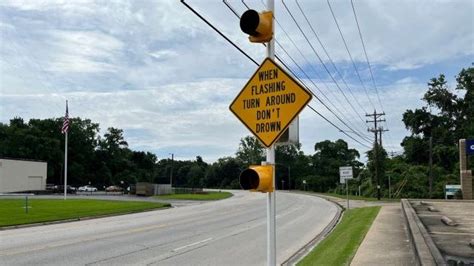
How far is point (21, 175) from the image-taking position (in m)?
83.9

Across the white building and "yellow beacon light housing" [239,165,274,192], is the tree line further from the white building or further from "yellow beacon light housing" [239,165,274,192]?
"yellow beacon light housing" [239,165,274,192]

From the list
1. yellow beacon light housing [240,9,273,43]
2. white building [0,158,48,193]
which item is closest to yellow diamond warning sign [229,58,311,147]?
yellow beacon light housing [240,9,273,43]

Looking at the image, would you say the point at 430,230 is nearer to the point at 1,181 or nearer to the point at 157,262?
the point at 157,262

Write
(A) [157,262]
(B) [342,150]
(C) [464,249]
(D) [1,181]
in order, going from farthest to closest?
(B) [342,150] → (D) [1,181] → (A) [157,262] → (C) [464,249]

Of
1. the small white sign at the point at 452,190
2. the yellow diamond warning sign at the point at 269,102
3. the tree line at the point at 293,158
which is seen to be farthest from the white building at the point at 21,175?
the yellow diamond warning sign at the point at 269,102

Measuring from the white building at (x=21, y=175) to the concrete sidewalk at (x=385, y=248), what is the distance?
73.4 m

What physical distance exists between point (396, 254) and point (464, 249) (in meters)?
1.46

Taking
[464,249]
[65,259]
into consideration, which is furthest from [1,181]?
[464,249]

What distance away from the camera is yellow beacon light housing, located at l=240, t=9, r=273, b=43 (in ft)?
21.4

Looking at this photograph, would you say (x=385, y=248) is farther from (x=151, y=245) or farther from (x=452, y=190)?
(x=452, y=190)

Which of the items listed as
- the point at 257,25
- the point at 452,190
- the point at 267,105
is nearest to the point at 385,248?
the point at 267,105

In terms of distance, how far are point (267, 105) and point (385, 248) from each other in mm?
7712

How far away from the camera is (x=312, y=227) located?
76.7ft

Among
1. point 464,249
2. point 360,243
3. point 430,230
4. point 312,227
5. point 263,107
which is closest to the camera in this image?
Result: point 263,107
